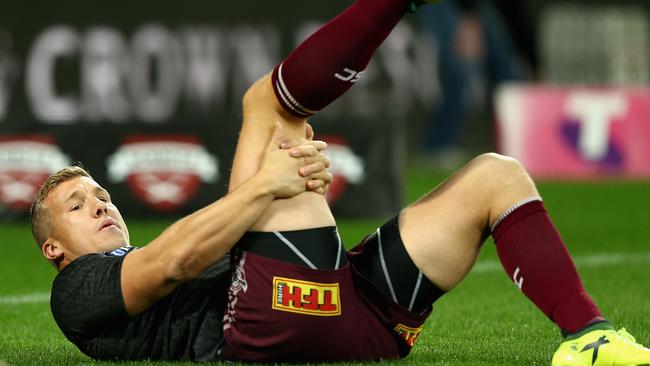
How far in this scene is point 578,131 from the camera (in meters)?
12.6

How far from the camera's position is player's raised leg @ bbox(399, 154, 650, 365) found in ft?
11.6

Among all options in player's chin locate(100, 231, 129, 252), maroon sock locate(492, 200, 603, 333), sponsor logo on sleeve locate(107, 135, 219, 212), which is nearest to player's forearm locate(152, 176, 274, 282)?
player's chin locate(100, 231, 129, 252)

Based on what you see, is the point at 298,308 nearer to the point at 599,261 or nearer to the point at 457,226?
the point at 457,226

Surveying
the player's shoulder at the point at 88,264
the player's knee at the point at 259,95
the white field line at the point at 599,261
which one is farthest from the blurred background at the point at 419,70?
the player's knee at the point at 259,95

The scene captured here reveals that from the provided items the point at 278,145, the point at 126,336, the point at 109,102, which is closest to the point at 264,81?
the point at 278,145

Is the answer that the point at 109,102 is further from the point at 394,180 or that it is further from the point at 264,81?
the point at 264,81

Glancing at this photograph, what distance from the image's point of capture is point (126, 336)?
3.84 m

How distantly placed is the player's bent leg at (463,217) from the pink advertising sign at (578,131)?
9.03 metres

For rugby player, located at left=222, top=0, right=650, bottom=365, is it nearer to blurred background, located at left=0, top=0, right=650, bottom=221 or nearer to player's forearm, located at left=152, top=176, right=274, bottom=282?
player's forearm, located at left=152, top=176, right=274, bottom=282

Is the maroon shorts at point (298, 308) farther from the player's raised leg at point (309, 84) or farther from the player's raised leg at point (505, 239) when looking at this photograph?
the player's raised leg at point (505, 239)

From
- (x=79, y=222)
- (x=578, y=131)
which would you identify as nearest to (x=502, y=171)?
(x=79, y=222)

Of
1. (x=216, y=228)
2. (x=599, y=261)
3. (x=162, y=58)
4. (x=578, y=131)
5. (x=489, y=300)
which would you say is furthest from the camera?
(x=162, y=58)

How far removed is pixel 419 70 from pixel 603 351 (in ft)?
35.8

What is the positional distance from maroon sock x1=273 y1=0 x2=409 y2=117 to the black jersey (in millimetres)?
650
